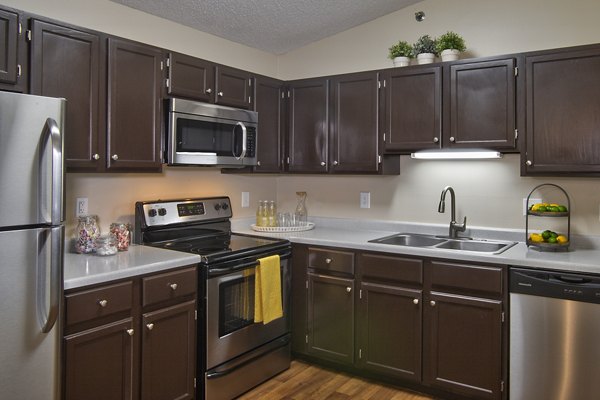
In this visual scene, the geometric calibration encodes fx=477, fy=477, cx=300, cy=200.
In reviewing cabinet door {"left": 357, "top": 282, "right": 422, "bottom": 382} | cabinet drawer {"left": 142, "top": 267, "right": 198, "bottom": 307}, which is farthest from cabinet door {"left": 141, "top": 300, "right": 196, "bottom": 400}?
cabinet door {"left": 357, "top": 282, "right": 422, "bottom": 382}

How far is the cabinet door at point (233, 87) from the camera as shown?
3.23m

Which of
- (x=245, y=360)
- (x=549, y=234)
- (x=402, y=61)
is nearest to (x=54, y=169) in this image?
(x=245, y=360)

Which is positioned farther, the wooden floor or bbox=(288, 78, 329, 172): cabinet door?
bbox=(288, 78, 329, 172): cabinet door

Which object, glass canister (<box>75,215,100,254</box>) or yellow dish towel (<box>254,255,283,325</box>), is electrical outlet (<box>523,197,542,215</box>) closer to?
yellow dish towel (<box>254,255,283,325</box>)

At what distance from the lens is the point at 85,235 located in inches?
104

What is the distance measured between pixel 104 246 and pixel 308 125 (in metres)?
1.78

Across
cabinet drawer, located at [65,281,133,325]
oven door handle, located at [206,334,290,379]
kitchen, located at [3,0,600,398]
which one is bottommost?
oven door handle, located at [206,334,290,379]

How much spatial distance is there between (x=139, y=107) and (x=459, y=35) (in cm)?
220

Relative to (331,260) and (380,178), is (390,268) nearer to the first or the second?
(331,260)

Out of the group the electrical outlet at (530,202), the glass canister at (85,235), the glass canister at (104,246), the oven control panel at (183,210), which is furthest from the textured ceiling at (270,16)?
the electrical outlet at (530,202)

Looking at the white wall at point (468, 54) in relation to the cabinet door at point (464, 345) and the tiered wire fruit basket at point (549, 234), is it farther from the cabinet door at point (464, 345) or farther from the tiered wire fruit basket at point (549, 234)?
the cabinet door at point (464, 345)

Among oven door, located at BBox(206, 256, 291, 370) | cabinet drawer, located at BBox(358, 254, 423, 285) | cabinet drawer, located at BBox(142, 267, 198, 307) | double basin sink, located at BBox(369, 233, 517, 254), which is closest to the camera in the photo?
cabinet drawer, located at BBox(142, 267, 198, 307)

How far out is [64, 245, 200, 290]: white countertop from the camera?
2.13m

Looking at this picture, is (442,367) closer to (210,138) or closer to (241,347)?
(241,347)
